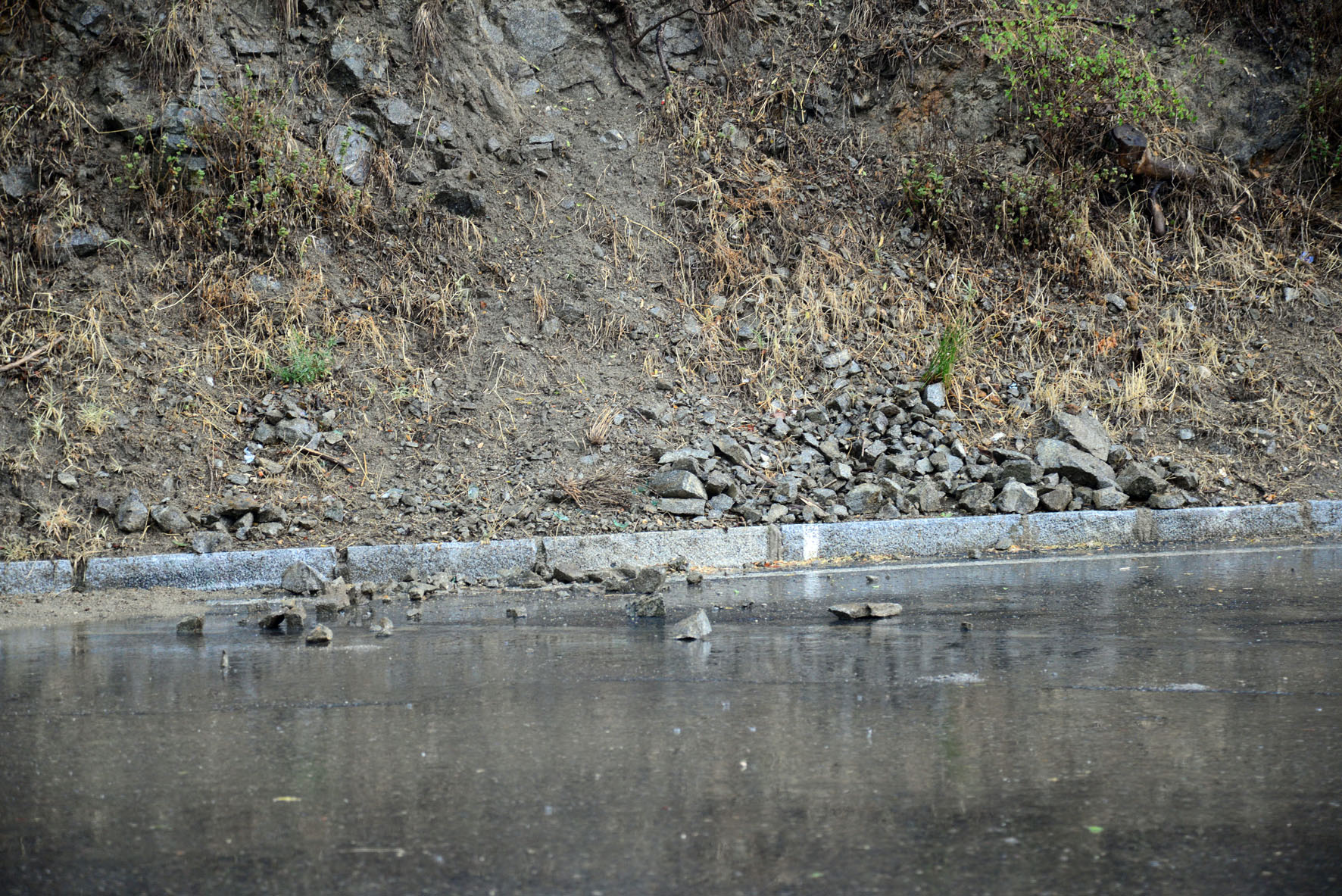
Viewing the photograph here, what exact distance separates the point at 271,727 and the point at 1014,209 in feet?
34.7

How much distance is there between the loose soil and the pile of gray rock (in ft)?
0.64

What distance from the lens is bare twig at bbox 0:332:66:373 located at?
8.66 m

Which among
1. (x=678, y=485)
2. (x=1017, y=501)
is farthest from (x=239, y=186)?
(x=1017, y=501)

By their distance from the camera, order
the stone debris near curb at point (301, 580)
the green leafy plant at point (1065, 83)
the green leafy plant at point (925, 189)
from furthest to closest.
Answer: the green leafy plant at point (1065, 83) → the green leafy plant at point (925, 189) → the stone debris near curb at point (301, 580)

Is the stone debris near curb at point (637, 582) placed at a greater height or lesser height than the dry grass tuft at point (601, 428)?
lesser

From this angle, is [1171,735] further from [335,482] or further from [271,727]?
[335,482]

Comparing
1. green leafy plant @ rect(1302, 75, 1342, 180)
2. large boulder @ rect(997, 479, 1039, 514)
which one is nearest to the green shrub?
large boulder @ rect(997, 479, 1039, 514)

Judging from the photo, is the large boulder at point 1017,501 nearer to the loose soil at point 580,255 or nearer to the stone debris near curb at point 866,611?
the loose soil at point 580,255

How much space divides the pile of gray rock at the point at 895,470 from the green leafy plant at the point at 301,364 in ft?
9.42

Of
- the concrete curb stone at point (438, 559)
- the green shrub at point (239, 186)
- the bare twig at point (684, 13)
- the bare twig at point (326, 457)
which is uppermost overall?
the bare twig at point (684, 13)

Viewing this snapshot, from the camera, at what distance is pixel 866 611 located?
222 inches

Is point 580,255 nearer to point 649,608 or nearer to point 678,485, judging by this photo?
point 678,485

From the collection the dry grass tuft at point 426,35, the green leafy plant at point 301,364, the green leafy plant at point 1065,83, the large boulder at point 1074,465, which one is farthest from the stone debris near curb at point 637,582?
the green leafy plant at point 1065,83

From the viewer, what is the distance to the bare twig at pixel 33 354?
8.66m
